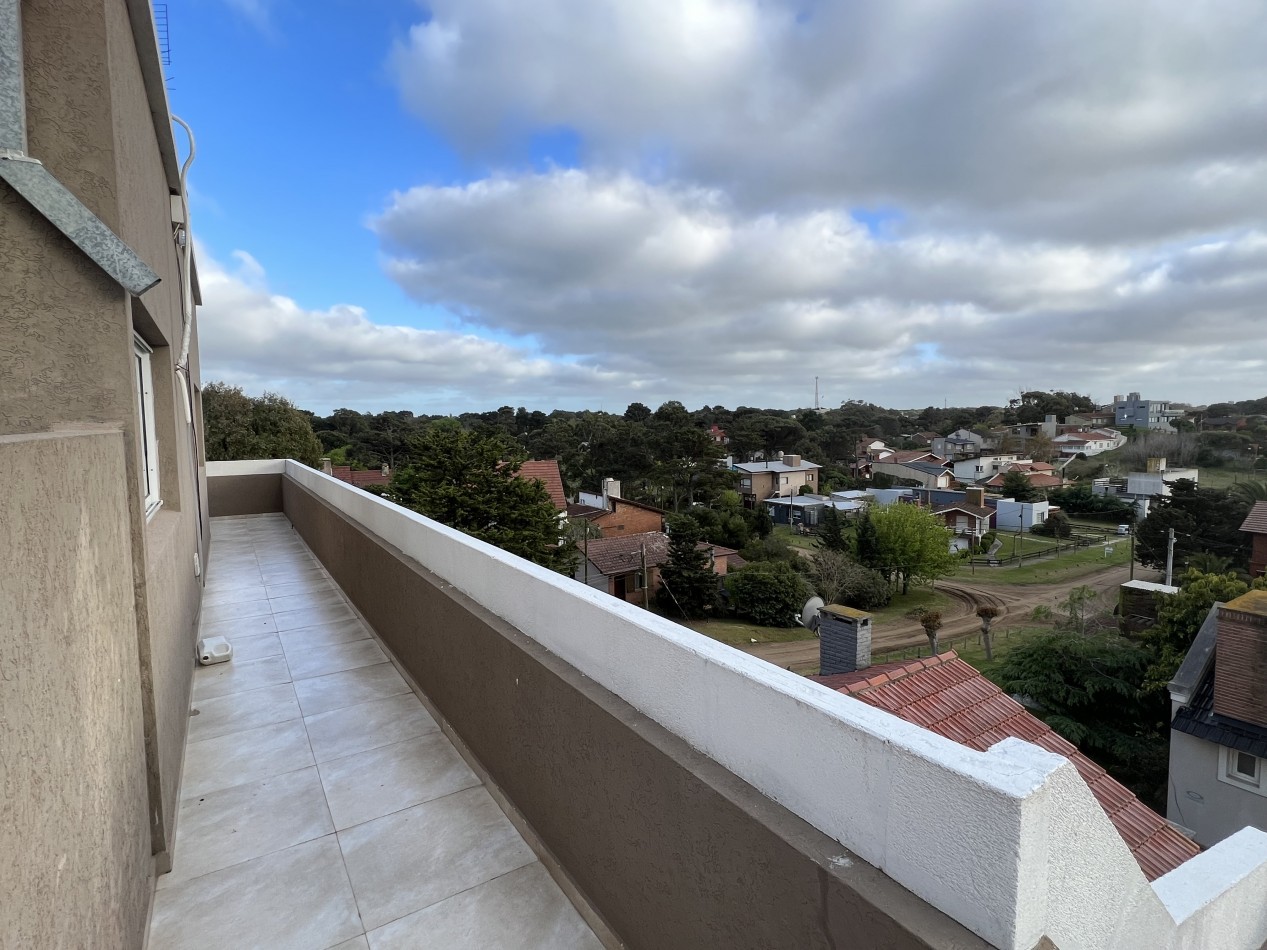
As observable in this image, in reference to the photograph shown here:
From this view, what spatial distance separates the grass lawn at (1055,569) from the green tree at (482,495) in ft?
91.9

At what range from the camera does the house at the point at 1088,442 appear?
69.2 m

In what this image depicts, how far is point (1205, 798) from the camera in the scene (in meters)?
11.0

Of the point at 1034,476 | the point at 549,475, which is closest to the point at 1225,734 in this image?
the point at 549,475

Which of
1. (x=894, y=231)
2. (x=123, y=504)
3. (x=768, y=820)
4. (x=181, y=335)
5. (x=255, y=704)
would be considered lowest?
(x=255, y=704)

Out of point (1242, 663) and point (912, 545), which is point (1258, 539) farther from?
point (1242, 663)

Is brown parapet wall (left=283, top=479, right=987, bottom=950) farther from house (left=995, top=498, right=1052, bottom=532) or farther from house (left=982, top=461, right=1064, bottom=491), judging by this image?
house (left=982, top=461, right=1064, bottom=491)

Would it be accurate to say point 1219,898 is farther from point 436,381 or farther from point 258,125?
point 436,381

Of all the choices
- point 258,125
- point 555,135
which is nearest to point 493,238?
point 555,135

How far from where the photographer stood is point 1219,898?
208cm

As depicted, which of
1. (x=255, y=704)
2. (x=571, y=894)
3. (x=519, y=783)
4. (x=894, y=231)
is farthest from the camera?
(x=894, y=231)

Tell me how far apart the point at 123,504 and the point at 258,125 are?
7203mm

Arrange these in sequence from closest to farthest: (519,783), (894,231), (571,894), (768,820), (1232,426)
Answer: (768,820)
(571,894)
(519,783)
(894,231)
(1232,426)

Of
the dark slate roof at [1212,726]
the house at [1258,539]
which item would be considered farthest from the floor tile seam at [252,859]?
the house at [1258,539]

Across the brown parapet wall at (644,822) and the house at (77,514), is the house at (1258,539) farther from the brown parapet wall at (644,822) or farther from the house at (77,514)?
the house at (77,514)
